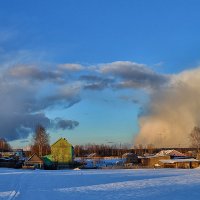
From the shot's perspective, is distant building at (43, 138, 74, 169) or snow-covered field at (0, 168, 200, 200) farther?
distant building at (43, 138, 74, 169)

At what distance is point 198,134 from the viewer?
143 metres

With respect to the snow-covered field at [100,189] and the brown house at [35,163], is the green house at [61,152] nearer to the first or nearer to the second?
the brown house at [35,163]

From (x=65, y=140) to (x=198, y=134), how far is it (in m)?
54.7

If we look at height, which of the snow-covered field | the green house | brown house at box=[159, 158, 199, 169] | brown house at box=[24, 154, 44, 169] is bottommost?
Result: the snow-covered field

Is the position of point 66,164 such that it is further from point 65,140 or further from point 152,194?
point 152,194

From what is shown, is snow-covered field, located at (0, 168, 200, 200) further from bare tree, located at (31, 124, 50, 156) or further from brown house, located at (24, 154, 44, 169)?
bare tree, located at (31, 124, 50, 156)

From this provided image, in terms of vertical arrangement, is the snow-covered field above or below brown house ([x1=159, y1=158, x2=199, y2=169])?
below

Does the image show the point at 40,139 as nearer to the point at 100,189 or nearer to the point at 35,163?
the point at 35,163

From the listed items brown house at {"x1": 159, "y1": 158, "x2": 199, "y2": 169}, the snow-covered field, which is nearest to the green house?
brown house at {"x1": 159, "y1": 158, "x2": 199, "y2": 169}

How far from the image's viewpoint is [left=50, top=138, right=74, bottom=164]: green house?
10288 cm

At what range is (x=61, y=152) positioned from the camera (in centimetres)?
10312

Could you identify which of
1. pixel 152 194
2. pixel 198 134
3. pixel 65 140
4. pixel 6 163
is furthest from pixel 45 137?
pixel 152 194

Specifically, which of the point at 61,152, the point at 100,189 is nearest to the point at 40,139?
the point at 61,152

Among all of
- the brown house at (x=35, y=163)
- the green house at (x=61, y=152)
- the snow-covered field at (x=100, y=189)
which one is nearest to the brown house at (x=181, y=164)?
the green house at (x=61, y=152)
